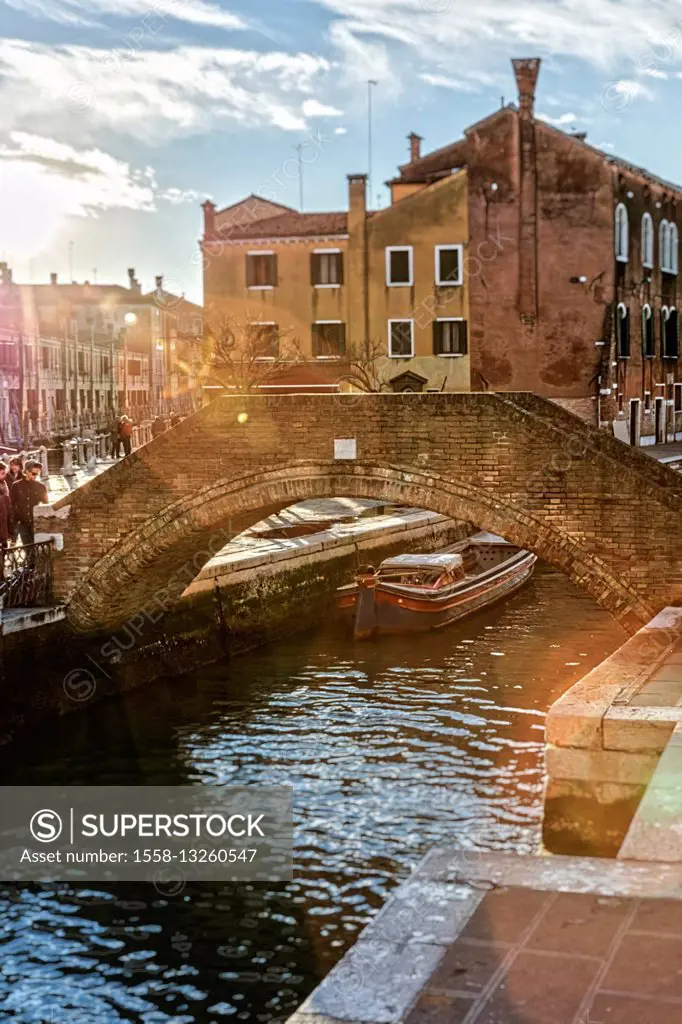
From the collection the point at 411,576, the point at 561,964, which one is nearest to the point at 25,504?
the point at 411,576

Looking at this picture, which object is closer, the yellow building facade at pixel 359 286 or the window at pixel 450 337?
the yellow building facade at pixel 359 286

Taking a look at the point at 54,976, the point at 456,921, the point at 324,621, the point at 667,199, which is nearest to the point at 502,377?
the point at 667,199

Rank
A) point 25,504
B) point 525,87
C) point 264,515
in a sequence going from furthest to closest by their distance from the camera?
point 525,87 → point 264,515 → point 25,504

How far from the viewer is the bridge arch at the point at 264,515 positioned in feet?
41.4

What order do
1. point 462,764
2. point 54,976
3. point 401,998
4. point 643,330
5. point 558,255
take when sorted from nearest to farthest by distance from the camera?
point 401,998, point 54,976, point 462,764, point 558,255, point 643,330

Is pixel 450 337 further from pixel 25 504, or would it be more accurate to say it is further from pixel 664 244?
pixel 25 504

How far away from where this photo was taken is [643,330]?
35.8m

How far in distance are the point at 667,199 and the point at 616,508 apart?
2723 centimetres

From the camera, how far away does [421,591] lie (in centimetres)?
1850

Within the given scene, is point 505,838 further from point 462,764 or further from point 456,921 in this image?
point 456,921

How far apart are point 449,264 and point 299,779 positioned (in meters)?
23.4

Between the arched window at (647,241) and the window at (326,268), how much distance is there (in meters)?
8.44

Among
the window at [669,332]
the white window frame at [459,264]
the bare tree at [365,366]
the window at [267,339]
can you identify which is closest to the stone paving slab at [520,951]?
the bare tree at [365,366]

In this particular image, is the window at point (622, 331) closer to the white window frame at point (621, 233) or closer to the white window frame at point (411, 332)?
the white window frame at point (621, 233)
